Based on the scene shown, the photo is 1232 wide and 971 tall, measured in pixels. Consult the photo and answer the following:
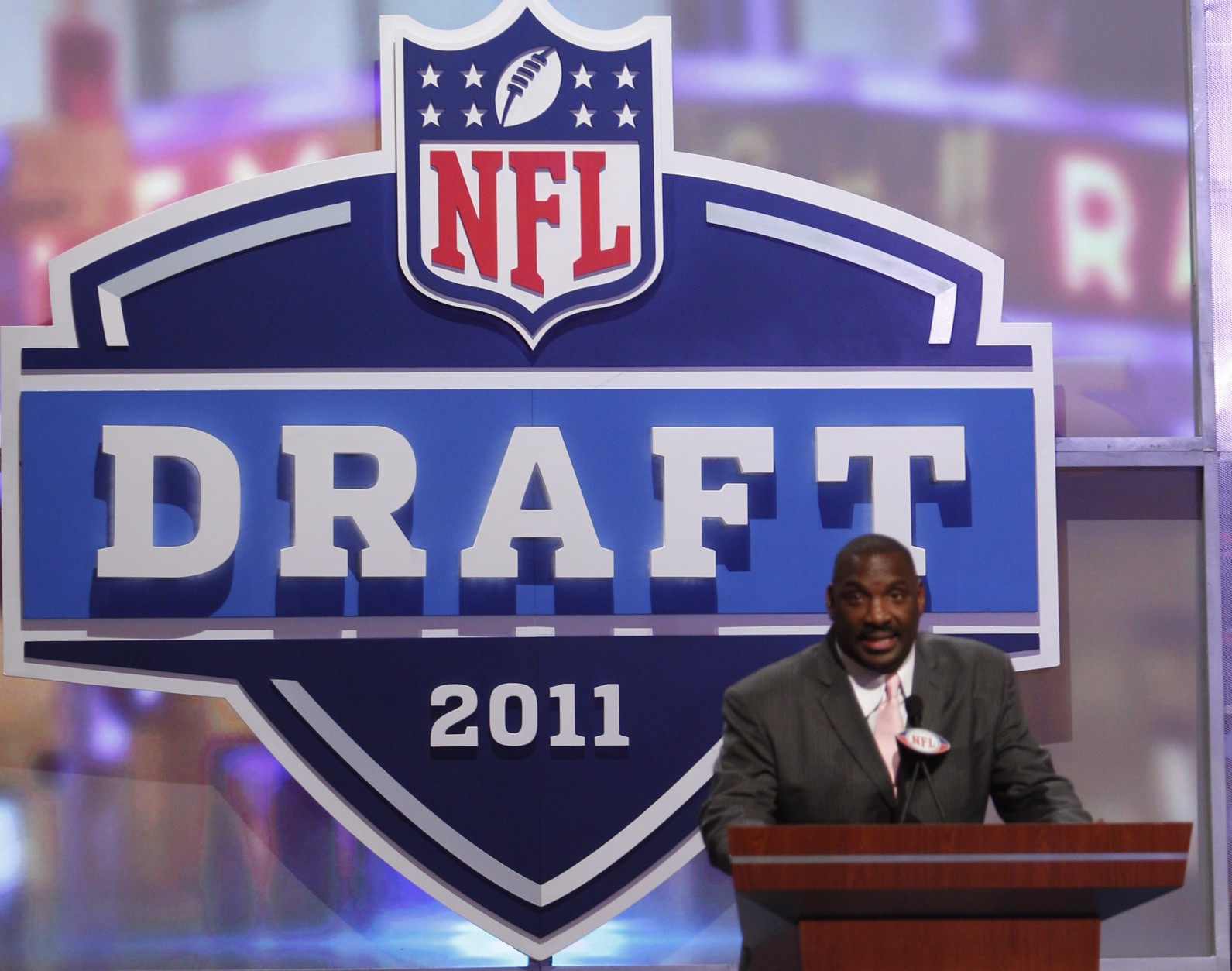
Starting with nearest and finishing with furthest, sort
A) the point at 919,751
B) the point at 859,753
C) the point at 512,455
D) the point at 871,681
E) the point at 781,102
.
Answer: the point at 919,751
the point at 859,753
the point at 871,681
the point at 512,455
the point at 781,102

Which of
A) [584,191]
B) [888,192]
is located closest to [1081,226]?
[888,192]

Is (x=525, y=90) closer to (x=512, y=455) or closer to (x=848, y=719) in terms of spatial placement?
(x=512, y=455)

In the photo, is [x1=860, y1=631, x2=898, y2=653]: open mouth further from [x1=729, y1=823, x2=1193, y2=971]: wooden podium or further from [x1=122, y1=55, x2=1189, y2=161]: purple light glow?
[x1=122, y1=55, x2=1189, y2=161]: purple light glow

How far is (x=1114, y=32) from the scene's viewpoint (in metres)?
4.50

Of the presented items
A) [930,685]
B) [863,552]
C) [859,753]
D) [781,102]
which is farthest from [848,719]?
[781,102]

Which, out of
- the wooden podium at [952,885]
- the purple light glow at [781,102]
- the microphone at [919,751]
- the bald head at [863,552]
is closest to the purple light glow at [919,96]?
the purple light glow at [781,102]

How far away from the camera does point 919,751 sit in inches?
103

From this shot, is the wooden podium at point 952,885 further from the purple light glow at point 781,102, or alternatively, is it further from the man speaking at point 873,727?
the purple light glow at point 781,102

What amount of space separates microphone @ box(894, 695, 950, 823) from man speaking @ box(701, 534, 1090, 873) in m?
0.02

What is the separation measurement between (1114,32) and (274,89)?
8.50 ft

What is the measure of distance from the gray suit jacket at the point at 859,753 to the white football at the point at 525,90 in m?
2.05

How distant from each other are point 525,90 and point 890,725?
2307mm

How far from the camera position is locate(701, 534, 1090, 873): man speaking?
2.80m

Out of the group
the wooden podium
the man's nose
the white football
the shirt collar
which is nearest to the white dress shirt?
the shirt collar
